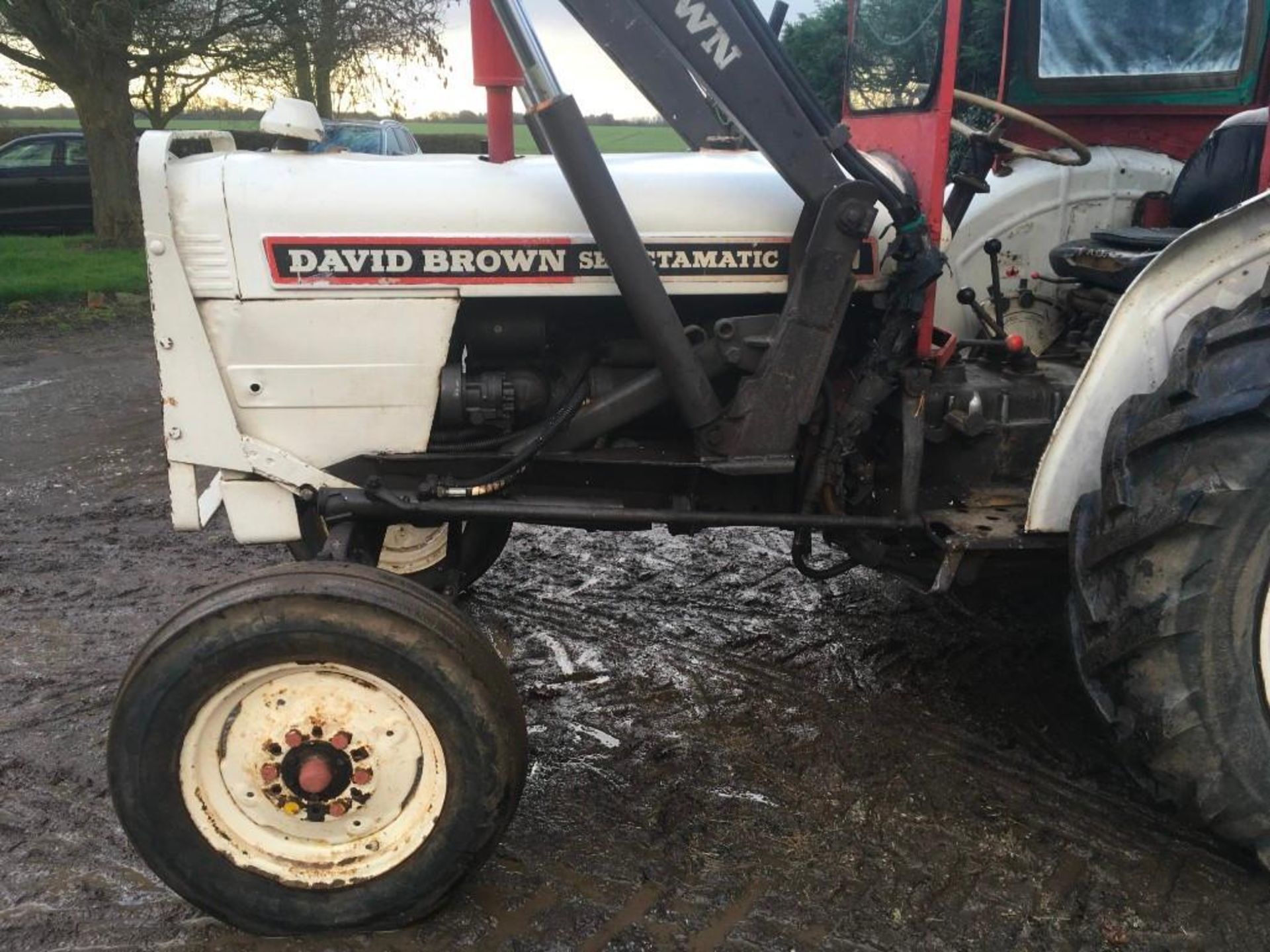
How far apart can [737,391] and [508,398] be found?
1.89 feet

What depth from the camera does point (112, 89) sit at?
39.7ft

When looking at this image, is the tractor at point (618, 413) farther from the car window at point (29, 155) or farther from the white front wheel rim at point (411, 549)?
the car window at point (29, 155)

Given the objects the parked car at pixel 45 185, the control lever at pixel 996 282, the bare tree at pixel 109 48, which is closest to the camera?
the control lever at pixel 996 282

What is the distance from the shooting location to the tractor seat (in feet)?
11.0

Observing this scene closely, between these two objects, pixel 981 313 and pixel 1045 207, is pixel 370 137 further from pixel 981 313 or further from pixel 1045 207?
pixel 981 313

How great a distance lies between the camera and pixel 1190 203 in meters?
3.63

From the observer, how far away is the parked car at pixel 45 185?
14.6 meters

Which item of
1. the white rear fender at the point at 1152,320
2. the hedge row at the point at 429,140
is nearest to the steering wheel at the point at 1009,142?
the white rear fender at the point at 1152,320

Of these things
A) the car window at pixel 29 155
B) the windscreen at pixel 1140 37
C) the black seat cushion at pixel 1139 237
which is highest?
the windscreen at pixel 1140 37

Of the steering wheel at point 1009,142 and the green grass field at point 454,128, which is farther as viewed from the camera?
the green grass field at point 454,128

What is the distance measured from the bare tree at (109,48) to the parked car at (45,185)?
2.16 metres

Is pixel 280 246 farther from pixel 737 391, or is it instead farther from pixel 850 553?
pixel 850 553

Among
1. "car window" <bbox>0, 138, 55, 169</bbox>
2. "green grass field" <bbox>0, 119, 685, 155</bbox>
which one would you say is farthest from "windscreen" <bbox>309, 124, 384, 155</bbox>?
"car window" <bbox>0, 138, 55, 169</bbox>

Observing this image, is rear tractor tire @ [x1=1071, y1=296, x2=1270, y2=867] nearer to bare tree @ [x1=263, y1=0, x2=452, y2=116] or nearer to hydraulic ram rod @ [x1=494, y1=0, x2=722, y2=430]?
hydraulic ram rod @ [x1=494, y1=0, x2=722, y2=430]
